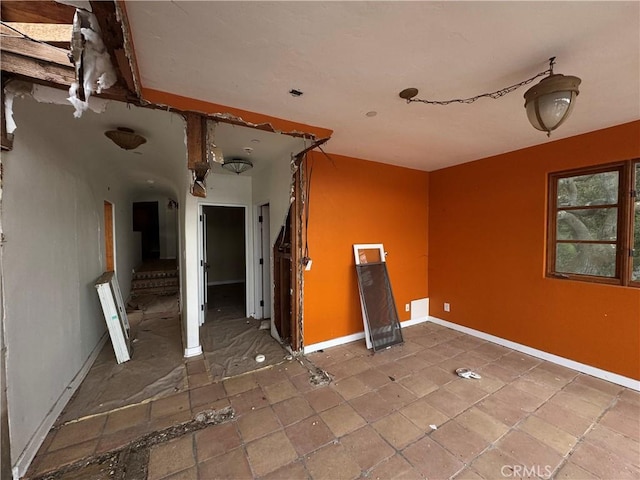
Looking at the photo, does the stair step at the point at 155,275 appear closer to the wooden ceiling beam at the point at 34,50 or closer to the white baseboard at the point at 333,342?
the white baseboard at the point at 333,342

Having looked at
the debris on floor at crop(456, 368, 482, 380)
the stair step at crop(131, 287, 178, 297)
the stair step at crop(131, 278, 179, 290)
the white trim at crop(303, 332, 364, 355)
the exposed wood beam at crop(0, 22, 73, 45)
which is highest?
the exposed wood beam at crop(0, 22, 73, 45)

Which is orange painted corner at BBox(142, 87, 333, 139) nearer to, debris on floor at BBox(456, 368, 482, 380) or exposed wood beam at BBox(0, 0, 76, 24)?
exposed wood beam at BBox(0, 0, 76, 24)

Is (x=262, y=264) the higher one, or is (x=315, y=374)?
(x=262, y=264)

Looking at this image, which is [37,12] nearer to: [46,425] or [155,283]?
[46,425]

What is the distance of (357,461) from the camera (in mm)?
1605

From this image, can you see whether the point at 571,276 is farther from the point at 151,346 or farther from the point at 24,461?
the point at 151,346

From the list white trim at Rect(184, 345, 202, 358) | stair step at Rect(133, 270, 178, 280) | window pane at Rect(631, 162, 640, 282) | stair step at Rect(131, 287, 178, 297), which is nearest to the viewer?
window pane at Rect(631, 162, 640, 282)

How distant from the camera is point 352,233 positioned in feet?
11.2

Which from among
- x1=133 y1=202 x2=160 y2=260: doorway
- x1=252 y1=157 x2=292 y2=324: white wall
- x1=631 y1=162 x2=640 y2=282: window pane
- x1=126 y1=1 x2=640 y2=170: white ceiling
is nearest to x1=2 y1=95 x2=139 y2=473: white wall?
x1=126 y1=1 x2=640 y2=170: white ceiling

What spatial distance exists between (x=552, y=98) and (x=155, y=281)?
692 centimetres

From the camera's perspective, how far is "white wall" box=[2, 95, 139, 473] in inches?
61.1

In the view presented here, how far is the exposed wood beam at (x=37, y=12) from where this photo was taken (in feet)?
3.82

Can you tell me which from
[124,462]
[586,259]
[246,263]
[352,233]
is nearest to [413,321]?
[352,233]

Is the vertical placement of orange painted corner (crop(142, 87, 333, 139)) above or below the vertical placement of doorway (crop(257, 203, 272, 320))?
above
